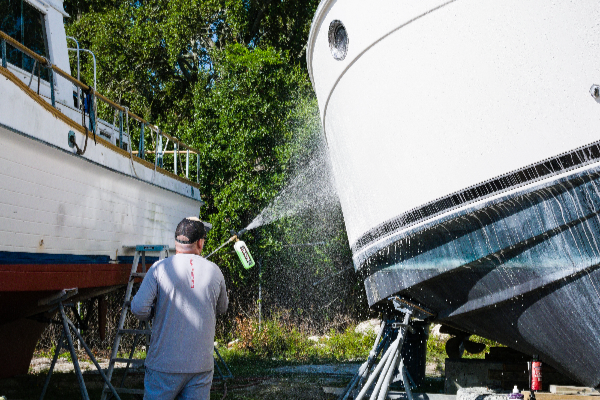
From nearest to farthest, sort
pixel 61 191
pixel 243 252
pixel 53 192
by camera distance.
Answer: pixel 53 192 → pixel 61 191 → pixel 243 252

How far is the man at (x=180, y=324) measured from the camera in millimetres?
3072

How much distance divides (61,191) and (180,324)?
8.76ft

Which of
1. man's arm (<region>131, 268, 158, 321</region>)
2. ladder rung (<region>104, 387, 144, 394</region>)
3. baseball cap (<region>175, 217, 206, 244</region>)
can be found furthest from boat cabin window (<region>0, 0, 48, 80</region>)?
man's arm (<region>131, 268, 158, 321</region>)

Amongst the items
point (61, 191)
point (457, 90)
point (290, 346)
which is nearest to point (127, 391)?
point (61, 191)

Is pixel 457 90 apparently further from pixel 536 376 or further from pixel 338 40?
pixel 536 376

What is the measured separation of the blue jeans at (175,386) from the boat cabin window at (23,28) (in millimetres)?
4211

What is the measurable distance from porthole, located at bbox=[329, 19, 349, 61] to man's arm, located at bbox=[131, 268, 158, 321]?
2376mm

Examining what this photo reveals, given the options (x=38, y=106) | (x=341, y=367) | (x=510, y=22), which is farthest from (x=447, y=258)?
(x=341, y=367)

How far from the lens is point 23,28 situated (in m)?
6.52

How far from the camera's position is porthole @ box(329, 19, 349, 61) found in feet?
15.3

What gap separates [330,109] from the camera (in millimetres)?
5180

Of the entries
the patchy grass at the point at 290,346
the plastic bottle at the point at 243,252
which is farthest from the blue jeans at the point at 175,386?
the patchy grass at the point at 290,346

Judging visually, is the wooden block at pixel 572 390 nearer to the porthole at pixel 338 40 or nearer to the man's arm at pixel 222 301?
the man's arm at pixel 222 301

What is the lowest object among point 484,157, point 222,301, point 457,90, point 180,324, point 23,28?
point 180,324
